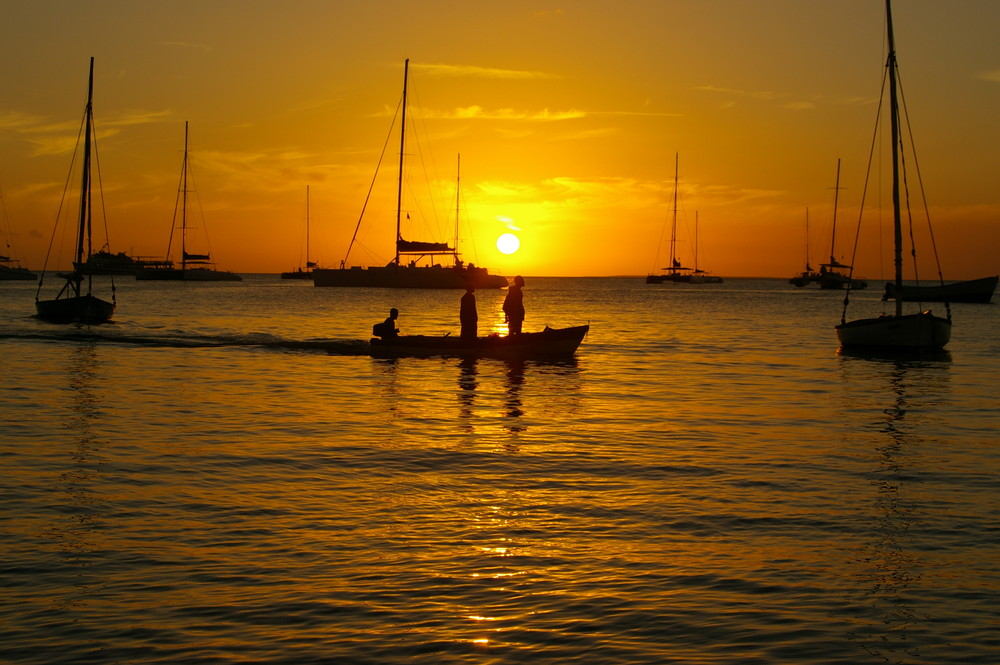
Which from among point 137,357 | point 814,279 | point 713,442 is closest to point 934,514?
point 713,442

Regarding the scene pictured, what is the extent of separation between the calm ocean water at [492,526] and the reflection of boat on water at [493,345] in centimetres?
671

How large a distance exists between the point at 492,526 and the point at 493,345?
1912 centimetres

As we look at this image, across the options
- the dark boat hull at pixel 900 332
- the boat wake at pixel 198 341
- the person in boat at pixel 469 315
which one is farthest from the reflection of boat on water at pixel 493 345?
the dark boat hull at pixel 900 332

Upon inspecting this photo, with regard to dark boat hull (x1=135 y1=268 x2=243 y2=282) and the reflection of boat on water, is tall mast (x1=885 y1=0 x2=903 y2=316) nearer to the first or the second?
the reflection of boat on water

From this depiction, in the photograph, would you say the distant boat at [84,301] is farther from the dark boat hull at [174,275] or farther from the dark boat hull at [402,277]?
the dark boat hull at [174,275]

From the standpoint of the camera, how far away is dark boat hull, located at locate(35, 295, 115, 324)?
42.4 m

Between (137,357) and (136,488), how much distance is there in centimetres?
2041

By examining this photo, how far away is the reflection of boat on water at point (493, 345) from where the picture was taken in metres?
28.4

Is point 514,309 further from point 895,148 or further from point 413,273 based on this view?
point 413,273

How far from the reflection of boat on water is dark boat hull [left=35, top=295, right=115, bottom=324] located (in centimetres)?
1990

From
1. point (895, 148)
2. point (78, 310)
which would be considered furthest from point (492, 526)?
point (78, 310)

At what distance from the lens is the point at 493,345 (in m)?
28.5

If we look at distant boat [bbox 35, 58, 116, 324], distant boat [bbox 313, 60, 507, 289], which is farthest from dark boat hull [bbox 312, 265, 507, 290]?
distant boat [bbox 35, 58, 116, 324]

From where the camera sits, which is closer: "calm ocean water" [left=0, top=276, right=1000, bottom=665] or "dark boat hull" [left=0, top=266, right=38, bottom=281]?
"calm ocean water" [left=0, top=276, right=1000, bottom=665]
